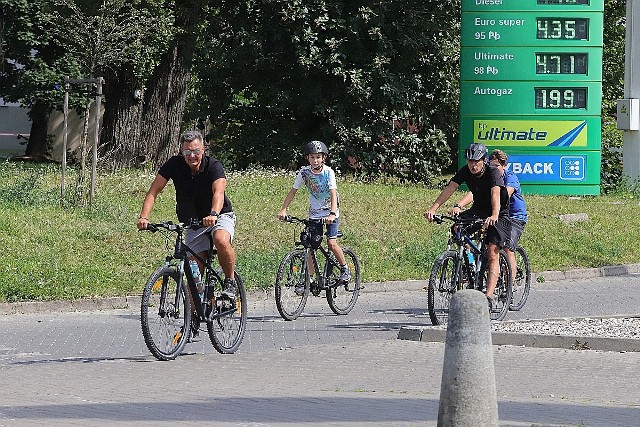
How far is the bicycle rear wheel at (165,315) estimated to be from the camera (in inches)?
422

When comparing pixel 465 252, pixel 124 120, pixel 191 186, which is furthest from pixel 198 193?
pixel 124 120

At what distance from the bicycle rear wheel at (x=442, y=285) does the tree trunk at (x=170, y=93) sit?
1912cm

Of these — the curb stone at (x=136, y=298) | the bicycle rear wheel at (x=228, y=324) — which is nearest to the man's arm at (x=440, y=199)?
the bicycle rear wheel at (x=228, y=324)

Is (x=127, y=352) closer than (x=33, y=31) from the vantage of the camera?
Yes

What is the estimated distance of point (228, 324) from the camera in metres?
11.6

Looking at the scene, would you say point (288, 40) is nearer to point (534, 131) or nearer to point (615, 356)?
point (534, 131)

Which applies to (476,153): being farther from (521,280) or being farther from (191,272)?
(191,272)

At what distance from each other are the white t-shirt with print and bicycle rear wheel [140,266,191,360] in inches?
145

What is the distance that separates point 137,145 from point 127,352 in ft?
68.8

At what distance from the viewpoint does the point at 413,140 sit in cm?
3366

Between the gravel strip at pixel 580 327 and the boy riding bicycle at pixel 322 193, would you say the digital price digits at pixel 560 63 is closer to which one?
the boy riding bicycle at pixel 322 193

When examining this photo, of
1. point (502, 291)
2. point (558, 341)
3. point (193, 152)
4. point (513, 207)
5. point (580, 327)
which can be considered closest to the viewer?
point (193, 152)

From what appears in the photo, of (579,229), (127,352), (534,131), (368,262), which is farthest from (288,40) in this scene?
(127,352)

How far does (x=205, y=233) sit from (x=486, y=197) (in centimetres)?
352
